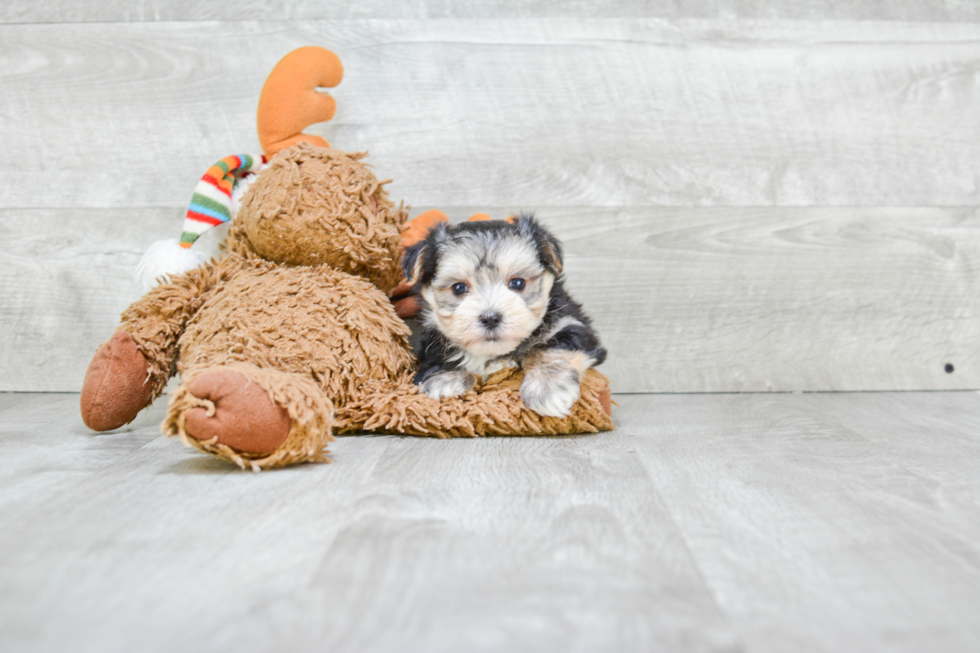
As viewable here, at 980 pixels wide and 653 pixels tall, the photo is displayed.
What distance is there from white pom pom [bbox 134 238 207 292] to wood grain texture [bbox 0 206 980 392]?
18.9 inches

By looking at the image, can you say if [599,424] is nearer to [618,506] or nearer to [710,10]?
[618,506]

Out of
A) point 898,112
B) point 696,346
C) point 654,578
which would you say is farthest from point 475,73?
point 654,578

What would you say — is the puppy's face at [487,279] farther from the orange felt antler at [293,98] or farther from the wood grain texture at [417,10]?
the wood grain texture at [417,10]

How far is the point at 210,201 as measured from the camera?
6.79ft

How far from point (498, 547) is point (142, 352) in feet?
4.15

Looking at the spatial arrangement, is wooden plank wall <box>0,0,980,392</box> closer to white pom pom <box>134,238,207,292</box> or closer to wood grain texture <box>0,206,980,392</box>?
wood grain texture <box>0,206,980,392</box>

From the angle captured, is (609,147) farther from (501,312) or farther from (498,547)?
(498,547)

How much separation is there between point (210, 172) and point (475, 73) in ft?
3.16

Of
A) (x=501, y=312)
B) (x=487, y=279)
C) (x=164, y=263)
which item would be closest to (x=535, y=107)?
(x=487, y=279)

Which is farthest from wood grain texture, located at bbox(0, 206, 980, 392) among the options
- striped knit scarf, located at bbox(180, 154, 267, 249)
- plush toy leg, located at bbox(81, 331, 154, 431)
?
plush toy leg, located at bbox(81, 331, 154, 431)

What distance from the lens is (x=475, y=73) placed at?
2490 millimetres

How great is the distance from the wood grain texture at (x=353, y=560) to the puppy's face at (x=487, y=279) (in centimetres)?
35

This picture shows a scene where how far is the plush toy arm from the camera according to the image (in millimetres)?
1864

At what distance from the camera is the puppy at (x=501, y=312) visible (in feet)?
5.94
